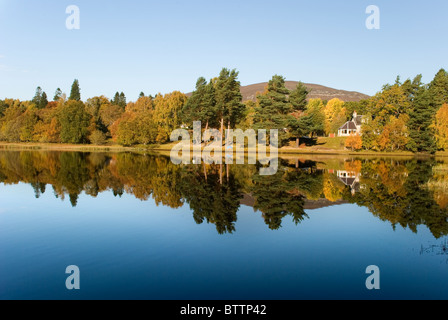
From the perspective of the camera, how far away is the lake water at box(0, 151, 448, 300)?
28.1 feet

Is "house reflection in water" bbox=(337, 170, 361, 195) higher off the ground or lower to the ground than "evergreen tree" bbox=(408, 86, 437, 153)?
lower

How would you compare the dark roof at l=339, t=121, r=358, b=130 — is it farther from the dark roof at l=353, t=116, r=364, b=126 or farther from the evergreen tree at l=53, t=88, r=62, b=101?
the evergreen tree at l=53, t=88, r=62, b=101

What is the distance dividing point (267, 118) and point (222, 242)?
5816 centimetres

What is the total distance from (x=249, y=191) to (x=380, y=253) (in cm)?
1154

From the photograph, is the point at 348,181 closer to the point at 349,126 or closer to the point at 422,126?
the point at 422,126

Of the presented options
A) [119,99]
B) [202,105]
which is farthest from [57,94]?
[202,105]

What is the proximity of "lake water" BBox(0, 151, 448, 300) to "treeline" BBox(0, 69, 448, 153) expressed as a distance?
154ft

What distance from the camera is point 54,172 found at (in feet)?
102

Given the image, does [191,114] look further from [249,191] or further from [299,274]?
[299,274]

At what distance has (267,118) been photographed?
68.4m

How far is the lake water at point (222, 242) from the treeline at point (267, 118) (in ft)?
154

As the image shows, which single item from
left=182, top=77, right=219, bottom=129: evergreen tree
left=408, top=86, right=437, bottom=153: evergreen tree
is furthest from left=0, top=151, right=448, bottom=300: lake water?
left=408, top=86, right=437, bottom=153: evergreen tree

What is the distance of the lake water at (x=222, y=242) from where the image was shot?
8562 millimetres
